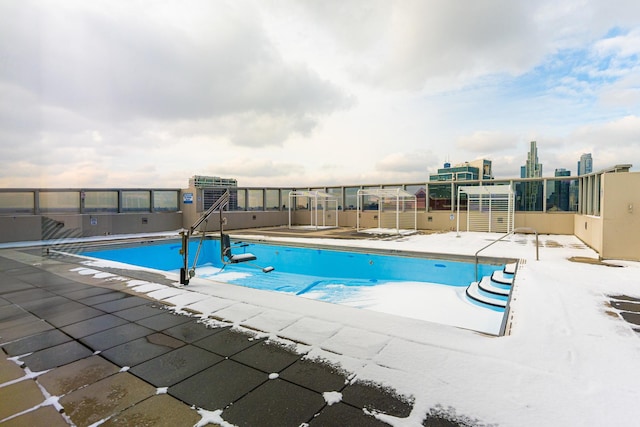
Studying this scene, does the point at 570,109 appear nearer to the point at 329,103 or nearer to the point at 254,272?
the point at 329,103

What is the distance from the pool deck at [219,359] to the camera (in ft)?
5.01

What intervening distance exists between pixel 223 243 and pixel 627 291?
19.4ft

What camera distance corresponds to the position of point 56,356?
85.0 inches

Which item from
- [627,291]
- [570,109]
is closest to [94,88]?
[627,291]

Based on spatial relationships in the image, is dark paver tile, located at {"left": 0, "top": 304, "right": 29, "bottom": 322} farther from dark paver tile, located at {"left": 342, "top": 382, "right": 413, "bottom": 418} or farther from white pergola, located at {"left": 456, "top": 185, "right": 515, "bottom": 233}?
white pergola, located at {"left": 456, "top": 185, "right": 515, "bottom": 233}

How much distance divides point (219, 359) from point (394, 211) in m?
12.2

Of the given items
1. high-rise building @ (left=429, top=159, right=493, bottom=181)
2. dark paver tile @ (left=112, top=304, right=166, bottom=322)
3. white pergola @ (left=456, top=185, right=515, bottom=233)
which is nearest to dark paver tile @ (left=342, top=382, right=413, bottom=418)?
dark paver tile @ (left=112, top=304, right=166, bottom=322)

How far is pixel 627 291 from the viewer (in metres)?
3.80

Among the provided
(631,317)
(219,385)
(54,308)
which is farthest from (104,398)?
(631,317)

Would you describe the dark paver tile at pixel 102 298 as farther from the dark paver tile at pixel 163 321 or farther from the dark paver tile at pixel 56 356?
the dark paver tile at pixel 56 356

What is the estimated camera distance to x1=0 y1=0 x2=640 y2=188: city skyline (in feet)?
20.9

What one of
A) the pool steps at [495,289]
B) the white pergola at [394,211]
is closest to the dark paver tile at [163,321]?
the pool steps at [495,289]

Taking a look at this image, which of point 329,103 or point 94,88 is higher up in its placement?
point 329,103

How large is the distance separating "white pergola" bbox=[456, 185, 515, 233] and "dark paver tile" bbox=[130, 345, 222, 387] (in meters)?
10.4
